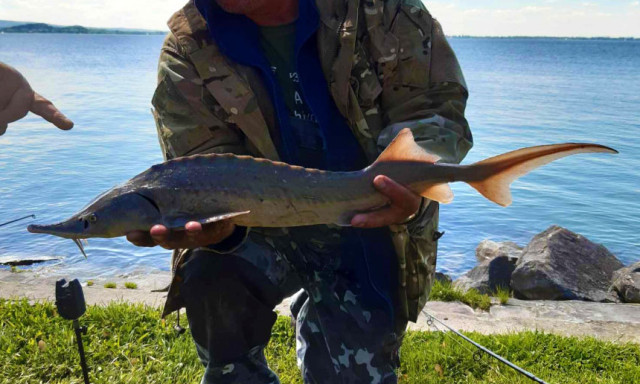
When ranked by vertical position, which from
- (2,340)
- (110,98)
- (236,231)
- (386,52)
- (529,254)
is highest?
(386,52)

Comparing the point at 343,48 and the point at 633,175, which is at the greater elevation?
the point at 343,48

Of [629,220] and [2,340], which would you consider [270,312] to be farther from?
[629,220]

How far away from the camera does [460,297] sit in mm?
6031

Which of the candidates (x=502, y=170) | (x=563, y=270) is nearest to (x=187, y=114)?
(x=502, y=170)

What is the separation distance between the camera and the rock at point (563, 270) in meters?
8.00

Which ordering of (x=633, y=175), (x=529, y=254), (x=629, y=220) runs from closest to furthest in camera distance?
(x=529, y=254), (x=629, y=220), (x=633, y=175)

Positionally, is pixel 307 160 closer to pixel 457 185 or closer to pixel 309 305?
pixel 309 305

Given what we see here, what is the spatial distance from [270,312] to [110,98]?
2786 cm

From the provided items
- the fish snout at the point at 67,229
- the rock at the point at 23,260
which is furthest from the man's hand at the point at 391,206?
the rock at the point at 23,260

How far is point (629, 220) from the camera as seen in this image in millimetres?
13000

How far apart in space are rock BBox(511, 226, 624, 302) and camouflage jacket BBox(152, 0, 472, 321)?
4.97 metres

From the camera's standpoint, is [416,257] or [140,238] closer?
[140,238]

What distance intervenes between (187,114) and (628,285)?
6.49m

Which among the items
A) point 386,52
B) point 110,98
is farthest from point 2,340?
point 110,98
